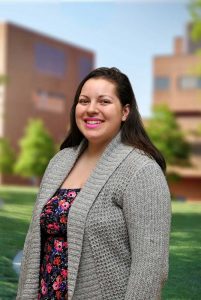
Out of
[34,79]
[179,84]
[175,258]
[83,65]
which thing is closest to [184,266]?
[175,258]

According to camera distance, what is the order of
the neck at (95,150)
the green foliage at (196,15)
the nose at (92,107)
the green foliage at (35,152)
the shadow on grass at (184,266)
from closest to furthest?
the nose at (92,107), the neck at (95,150), the shadow on grass at (184,266), the green foliage at (196,15), the green foliage at (35,152)

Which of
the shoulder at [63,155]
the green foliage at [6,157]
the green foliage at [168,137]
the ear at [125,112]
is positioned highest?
the ear at [125,112]

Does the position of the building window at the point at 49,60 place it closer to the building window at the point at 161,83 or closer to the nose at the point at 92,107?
the building window at the point at 161,83

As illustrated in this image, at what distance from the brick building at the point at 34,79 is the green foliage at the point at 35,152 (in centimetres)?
215

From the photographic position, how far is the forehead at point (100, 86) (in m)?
1.99

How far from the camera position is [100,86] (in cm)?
200

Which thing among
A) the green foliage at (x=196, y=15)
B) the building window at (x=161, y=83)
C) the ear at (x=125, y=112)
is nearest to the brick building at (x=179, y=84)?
the building window at (x=161, y=83)

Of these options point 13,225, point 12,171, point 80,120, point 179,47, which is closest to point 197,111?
A: point 179,47

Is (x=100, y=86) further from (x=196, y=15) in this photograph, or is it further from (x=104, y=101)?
(x=196, y=15)

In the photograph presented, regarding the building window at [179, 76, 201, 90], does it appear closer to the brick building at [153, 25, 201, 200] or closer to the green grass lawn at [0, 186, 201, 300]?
the brick building at [153, 25, 201, 200]

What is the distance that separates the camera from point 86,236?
1948 millimetres

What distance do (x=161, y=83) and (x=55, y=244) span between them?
34.8 m

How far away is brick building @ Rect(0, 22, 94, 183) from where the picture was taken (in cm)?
3719

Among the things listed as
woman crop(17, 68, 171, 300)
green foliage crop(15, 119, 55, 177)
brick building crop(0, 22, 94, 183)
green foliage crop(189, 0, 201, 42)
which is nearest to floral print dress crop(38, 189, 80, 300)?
woman crop(17, 68, 171, 300)
